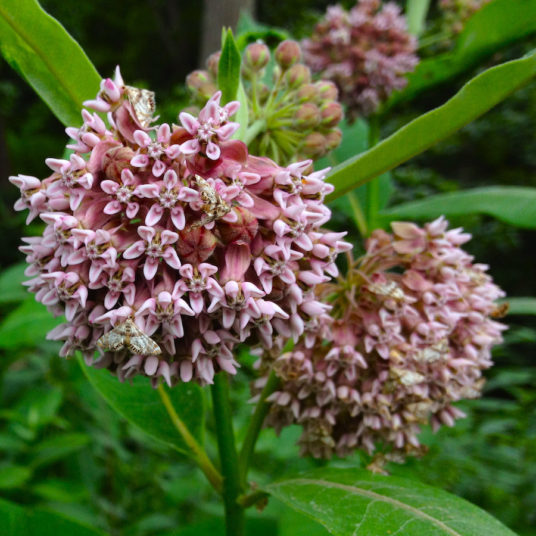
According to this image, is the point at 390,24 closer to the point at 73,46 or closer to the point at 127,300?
the point at 73,46

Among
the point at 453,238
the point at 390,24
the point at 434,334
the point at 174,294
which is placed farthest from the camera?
the point at 390,24

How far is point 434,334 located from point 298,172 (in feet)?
1.52

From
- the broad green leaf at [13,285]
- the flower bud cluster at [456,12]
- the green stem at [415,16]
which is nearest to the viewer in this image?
the broad green leaf at [13,285]

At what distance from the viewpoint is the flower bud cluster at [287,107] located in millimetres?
1233

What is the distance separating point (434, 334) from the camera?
45.9 inches

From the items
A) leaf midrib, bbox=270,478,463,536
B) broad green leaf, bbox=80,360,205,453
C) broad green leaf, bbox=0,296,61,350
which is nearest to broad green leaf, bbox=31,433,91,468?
broad green leaf, bbox=0,296,61,350

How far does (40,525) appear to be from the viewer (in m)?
1.35

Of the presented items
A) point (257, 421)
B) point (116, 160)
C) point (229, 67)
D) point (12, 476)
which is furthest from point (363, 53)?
point (12, 476)

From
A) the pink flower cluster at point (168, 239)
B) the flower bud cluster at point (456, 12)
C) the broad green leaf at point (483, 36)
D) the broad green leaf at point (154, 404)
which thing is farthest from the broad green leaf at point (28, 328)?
the flower bud cluster at point (456, 12)

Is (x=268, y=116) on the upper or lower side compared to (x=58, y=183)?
upper

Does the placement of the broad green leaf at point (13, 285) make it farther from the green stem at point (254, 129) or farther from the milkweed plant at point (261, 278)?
the green stem at point (254, 129)

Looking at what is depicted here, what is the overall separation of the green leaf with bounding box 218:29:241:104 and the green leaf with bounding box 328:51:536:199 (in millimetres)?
226

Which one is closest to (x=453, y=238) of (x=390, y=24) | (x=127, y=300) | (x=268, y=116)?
(x=268, y=116)

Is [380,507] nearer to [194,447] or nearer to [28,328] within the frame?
[194,447]
